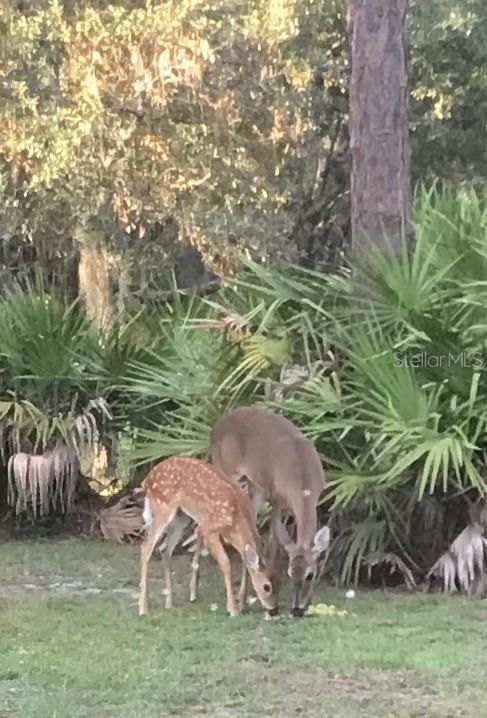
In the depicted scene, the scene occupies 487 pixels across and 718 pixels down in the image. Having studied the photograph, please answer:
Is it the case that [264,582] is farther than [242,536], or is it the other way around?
[242,536]

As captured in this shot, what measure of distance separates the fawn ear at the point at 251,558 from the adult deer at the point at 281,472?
23cm

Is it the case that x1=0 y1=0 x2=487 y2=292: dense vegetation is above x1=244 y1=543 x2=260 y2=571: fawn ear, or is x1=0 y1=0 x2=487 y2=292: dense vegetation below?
above

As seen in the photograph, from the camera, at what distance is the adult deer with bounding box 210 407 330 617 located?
7.99 m

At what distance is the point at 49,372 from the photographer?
11.7 metres

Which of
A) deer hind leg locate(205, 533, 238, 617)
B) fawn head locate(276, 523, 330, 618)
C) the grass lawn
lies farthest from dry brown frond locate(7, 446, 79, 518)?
fawn head locate(276, 523, 330, 618)

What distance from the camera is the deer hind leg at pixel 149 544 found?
8.04m

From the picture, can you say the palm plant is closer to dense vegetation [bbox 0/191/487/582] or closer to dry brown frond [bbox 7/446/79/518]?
dense vegetation [bbox 0/191/487/582]

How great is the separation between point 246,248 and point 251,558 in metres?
9.68

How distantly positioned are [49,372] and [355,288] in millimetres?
3472

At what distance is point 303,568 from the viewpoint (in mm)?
7926

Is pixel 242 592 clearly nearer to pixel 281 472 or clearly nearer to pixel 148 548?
pixel 148 548

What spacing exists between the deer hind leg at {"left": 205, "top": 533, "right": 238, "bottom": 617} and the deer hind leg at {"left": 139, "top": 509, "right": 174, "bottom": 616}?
29 centimetres

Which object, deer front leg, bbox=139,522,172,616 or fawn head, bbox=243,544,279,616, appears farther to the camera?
deer front leg, bbox=139,522,172,616

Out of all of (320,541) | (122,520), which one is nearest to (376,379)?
(320,541)
